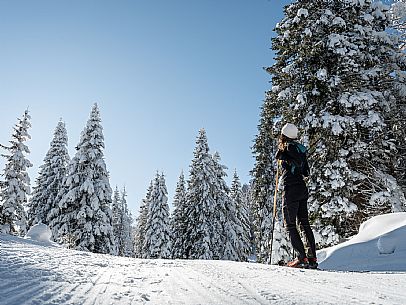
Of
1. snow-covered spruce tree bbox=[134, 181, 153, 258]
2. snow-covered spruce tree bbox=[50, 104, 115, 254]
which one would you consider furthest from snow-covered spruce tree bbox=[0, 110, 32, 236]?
snow-covered spruce tree bbox=[134, 181, 153, 258]

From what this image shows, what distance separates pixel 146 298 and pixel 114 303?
0.84 feet

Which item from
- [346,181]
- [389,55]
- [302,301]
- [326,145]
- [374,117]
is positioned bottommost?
[302,301]

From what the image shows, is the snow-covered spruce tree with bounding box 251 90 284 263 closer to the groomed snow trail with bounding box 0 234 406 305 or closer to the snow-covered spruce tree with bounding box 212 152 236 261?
the snow-covered spruce tree with bounding box 212 152 236 261

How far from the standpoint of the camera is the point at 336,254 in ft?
19.6

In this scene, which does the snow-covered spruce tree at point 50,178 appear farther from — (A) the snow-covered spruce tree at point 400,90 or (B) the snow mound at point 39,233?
(A) the snow-covered spruce tree at point 400,90

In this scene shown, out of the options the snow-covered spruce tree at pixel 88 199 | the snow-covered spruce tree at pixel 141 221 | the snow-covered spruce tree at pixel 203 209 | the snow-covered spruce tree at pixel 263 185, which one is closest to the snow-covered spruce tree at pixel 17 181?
the snow-covered spruce tree at pixel 88 199

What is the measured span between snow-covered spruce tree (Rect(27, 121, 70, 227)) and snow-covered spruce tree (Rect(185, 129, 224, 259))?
12.5 metres

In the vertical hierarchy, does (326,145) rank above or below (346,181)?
above

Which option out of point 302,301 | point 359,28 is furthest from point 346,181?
point 302,301

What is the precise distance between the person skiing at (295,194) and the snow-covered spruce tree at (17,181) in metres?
23.2

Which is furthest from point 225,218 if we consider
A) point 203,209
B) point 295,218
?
point 295,218

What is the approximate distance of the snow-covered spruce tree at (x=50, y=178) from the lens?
94.5ft

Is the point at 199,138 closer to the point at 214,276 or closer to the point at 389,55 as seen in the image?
the point at 389,55

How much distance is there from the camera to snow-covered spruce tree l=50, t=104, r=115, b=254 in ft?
67.0
